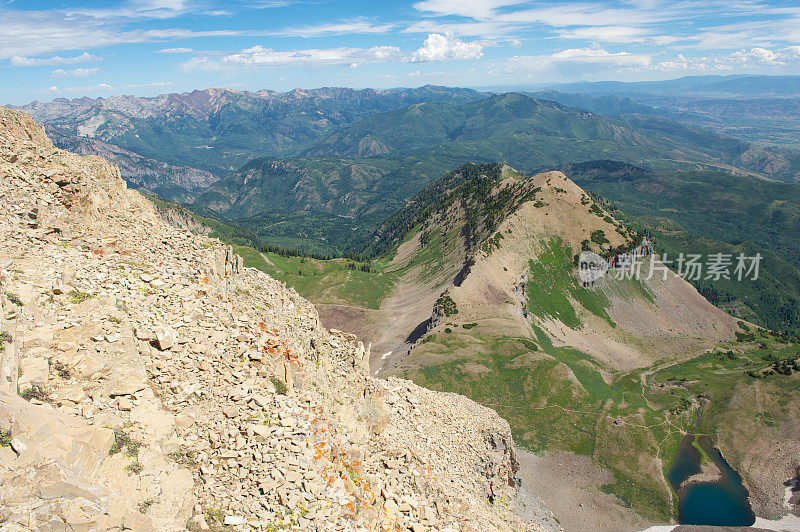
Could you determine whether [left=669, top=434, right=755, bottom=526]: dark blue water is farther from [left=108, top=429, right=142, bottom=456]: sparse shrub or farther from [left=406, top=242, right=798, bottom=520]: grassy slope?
[left=108, top=429, right=142, bottom=456]: sparse shrub

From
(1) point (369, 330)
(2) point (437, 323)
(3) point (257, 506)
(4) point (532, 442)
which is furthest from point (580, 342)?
(3) point (257, 506)

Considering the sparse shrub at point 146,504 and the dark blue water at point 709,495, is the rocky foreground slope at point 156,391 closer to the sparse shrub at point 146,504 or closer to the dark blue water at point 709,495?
the sparse shrub at point 146,504

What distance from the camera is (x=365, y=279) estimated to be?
636 feet

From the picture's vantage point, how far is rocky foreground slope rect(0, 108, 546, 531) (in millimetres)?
16109

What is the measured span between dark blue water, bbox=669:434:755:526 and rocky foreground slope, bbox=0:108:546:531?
78023mm

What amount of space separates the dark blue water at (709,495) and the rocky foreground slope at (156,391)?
7802cm

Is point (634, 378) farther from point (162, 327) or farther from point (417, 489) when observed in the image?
point (162, 327)

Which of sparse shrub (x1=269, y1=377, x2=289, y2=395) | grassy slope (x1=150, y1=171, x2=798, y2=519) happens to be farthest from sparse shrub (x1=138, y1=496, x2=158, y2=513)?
grassy slope (x1=150, y1=171, x2=798, y2=519)

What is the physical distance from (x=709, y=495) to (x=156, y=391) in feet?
373

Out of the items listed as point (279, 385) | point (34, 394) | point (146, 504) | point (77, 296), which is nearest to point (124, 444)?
point (146, 504)

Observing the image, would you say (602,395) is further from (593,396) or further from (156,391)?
(156,391)

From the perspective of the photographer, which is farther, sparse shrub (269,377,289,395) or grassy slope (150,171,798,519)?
grassy slope (150,171,798,519)

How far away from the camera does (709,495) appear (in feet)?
294

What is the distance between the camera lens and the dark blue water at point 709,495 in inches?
3316
